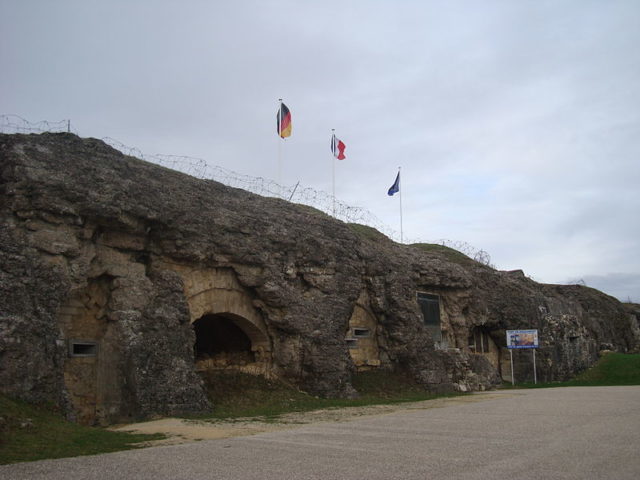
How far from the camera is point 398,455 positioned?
8.46m

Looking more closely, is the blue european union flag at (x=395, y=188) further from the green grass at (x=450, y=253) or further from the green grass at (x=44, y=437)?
the green grass at (x=44, y=437)

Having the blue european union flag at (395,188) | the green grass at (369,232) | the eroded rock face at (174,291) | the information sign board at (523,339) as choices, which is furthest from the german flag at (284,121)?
the information sign board at (523,339)

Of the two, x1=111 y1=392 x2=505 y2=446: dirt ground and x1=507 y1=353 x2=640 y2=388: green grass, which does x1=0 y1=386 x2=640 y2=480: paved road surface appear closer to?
x1=111 y1=392 x2=505 y2=446: dirt ground

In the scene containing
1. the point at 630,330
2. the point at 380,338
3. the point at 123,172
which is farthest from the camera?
the point at 630,330

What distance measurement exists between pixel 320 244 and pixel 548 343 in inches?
656

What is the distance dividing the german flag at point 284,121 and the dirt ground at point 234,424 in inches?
446

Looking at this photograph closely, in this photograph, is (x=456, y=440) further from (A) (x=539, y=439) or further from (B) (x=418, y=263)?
(B) (x=418, y=263)

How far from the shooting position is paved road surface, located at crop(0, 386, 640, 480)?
23.9 feet

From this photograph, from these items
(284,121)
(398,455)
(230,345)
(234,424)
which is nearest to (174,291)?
(234,424)

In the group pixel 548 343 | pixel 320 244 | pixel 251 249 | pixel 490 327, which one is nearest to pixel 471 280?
pixel 490 327

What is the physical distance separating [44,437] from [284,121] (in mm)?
15723

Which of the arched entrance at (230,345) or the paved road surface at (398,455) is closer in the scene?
the paved road surface at (398,455)

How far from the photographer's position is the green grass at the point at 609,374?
2658 cm

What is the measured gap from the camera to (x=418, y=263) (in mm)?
25609
